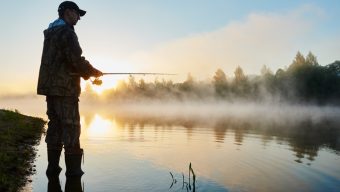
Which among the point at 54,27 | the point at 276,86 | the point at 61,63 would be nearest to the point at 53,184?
the point at 61,63

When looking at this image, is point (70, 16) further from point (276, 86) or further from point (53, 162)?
point (276, 86)

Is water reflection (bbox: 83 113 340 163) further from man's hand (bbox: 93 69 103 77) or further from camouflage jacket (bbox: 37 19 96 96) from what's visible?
camouflage jacket (bbox: 37 19 96 96)

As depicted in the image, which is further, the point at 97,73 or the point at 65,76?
the point at 97,73

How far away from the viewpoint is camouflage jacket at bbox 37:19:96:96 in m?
7.73

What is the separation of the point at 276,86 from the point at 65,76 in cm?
11461

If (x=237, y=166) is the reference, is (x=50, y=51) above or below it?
above

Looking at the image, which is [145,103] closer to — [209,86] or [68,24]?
[209,86]

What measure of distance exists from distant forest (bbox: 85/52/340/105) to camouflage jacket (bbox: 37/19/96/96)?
103 metres

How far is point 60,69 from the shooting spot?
25.6 feet

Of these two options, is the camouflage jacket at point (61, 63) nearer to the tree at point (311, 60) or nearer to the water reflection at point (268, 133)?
the water reflection at point (268, 133)

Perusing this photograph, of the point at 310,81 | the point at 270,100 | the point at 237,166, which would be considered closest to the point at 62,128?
the point at 237,166

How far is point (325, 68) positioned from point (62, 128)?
349ft

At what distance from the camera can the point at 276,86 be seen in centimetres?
11656

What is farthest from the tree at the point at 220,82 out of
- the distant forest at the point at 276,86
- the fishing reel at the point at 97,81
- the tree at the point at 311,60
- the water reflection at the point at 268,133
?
the fishing reel at the point at 97,81
